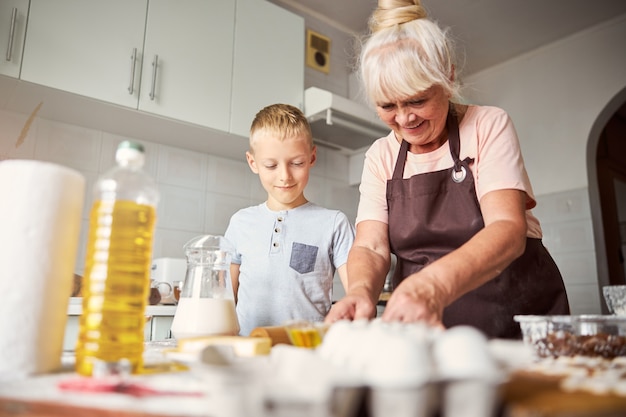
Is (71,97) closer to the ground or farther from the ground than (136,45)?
closer to the ground

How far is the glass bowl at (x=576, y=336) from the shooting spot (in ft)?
2.16

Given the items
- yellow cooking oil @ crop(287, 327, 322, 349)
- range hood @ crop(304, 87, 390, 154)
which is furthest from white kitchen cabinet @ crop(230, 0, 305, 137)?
yellow cooking oil @ crop(287, 327, 322, 349)

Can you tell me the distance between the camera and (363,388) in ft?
1.22

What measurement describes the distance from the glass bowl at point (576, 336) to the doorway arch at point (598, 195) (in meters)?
2.32

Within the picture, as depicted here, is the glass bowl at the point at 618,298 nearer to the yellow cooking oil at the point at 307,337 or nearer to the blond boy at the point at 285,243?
the blond boy at the point at 285,243

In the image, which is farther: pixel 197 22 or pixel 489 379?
pixel 197 22

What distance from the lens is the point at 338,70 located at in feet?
10.8

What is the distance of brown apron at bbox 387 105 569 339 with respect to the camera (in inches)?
41.0

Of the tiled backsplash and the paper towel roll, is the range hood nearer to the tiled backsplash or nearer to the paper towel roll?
the tiled backsplash

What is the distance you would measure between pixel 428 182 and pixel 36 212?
0.82m

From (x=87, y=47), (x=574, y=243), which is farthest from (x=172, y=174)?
(x=574, y=243)

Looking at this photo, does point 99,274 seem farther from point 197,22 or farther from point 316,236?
point 197,22

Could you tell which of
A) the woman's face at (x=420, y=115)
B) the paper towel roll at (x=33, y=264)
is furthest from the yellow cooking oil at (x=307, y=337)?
the woman's face at (x=420, y=115)

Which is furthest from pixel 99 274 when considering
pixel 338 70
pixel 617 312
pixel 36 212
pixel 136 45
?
pixel 338 70
